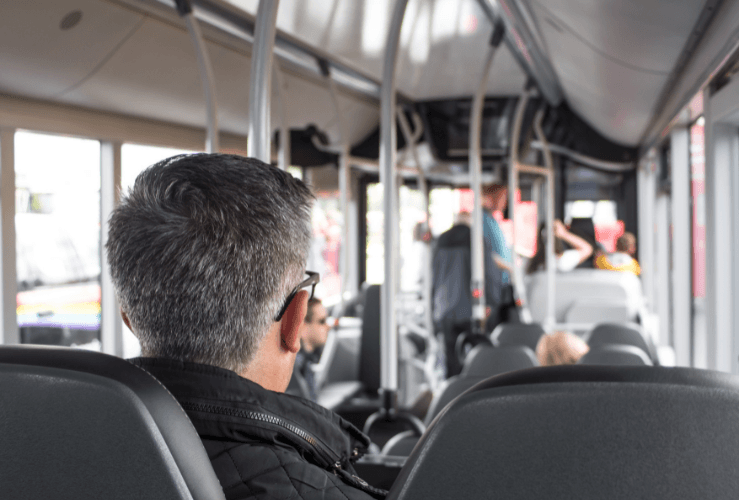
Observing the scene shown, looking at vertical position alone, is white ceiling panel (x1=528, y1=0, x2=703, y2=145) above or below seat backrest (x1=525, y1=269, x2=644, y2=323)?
above

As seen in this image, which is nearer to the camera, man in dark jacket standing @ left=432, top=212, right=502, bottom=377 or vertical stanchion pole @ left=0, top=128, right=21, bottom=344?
vertical stanchion pole @ left=0, top=128, right=21, bottom=344

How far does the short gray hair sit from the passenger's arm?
7455mm

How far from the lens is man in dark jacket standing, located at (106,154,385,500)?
85cm

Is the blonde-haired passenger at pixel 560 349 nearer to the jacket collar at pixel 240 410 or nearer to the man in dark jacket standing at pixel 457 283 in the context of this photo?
the jacket collar at pixel 240 410

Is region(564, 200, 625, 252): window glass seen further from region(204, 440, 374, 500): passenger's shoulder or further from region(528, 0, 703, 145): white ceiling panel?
region(204, 440, 374, 500): passenger's shoulder

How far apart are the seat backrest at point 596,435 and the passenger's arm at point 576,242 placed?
7.63m

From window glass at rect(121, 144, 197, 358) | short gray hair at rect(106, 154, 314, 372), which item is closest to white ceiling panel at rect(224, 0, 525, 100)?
window glass at rect(121, 144, 197, 358)

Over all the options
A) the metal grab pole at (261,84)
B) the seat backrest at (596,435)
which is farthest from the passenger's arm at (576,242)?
the seat backrest at (596,435)

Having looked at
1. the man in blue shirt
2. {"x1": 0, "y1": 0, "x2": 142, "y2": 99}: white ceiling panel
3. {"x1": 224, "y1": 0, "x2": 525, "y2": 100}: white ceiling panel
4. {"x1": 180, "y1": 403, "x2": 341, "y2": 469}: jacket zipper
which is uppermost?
{"x1": 224, "y1": 0, "x2": 525, "y2": 100}: white ceiling panel

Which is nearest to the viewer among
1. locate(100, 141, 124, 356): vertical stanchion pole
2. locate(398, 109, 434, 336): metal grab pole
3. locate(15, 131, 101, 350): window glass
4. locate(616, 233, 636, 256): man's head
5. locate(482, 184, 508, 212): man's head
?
locate(15, 131, 101, 350): window glass

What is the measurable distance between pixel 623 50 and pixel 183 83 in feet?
7.92

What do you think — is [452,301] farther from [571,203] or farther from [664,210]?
[571,203]

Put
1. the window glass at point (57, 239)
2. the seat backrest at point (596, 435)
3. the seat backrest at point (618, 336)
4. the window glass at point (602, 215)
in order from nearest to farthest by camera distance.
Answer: the seat backrest at point (596, 435) < the seat backrest at point (618, 336) < the window glass at point (57, 239) < the window glass at point (602, 215)

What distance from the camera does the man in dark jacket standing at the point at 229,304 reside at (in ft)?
2.80
